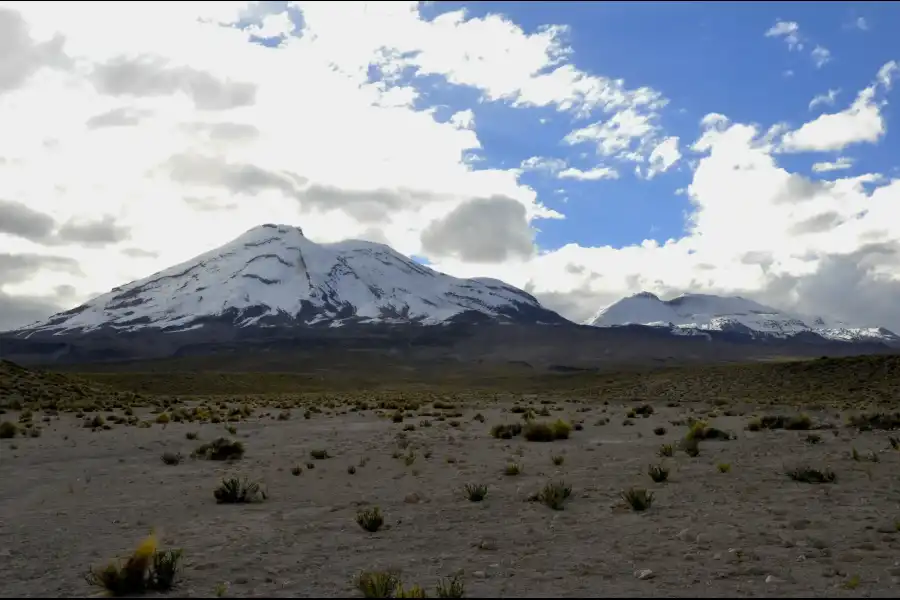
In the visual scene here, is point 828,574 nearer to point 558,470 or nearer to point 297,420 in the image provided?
point 558,470

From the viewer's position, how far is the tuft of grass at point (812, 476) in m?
13.1

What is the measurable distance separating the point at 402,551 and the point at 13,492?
1044 centimetres

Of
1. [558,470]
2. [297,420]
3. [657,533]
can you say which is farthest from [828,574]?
[297,420]

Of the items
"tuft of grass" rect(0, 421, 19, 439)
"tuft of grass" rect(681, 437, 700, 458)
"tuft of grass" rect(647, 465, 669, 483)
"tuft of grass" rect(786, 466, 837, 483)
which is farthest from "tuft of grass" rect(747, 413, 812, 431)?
"tuft of grass" rect(0, 421, 19, 439)

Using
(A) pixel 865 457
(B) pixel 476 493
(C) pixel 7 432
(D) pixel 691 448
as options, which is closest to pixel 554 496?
(B) pixel 476 493

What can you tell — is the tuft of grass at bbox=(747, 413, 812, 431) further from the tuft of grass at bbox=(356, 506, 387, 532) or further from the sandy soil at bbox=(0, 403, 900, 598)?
the tuft of grass at bbox=(356, 506, 387, 532)

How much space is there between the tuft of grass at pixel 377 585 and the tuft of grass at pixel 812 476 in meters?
8.91

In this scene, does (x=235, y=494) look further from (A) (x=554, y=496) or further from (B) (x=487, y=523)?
(A) (x=554, y=496)

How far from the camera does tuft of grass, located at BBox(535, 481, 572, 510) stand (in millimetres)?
11828

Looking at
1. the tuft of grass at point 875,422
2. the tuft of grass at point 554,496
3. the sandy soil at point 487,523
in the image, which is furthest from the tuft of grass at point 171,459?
Answer: the tuft of grass at point 875,422

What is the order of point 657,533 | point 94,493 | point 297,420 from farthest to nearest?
point 297,420 → point 94,493 → point 657,533

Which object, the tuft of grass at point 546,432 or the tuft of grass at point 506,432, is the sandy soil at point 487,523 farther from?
the tuft of grass at point 506,432

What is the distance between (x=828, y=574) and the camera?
7.82 meters

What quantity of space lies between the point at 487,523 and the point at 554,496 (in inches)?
59.9
